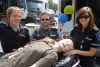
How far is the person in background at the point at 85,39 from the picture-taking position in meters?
3.55

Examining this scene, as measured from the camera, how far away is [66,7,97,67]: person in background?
140 inches

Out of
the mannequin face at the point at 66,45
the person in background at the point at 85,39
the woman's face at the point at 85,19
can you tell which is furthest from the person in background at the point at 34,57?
the woman's face at the point at 85,19

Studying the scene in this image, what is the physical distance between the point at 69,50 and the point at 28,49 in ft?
1.77

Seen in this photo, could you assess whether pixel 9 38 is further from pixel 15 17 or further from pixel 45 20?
pixel 45 20

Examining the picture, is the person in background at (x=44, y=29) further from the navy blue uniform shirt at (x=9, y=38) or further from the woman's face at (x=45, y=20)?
the navy blue uniform shirt at (x=9, y=38)

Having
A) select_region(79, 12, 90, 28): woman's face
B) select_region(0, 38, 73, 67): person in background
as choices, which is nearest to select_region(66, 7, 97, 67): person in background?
select_region(79, 12, 90, 28): woman's face

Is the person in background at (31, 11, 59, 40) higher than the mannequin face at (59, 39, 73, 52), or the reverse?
the person in background at (31, 11, 59, 40)

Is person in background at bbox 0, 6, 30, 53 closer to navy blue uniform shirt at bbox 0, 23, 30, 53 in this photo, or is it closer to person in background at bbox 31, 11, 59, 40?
navy blue uniform shirt at bbox 0, 23, 30, 53

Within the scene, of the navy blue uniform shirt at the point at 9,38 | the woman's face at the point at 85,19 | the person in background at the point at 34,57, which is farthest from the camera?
the navy blue uniform shirt at the point at 9,38

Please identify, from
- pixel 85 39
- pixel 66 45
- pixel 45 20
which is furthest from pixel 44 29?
pixel 85 39

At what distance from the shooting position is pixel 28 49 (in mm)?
3389

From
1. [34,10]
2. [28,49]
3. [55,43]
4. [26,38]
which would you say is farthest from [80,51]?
[34,10]

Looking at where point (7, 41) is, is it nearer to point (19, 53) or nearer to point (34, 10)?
point (19, 53)

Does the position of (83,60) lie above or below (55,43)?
below
